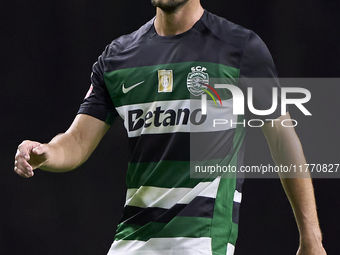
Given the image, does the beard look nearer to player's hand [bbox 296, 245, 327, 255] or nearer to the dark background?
player's hand [bbox 296, 245, 327, 255]

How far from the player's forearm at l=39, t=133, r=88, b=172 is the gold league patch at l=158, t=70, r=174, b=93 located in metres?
0.36

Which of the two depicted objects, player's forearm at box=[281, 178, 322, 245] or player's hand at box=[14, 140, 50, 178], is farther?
player's forearm at box=[281, 178, 322, 245]

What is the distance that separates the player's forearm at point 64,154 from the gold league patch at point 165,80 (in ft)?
1.17

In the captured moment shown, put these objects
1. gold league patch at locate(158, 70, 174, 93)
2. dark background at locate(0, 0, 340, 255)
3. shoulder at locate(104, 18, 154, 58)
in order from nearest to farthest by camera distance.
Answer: gold league patch at locate(158, 70, 174, 93) → shoulder at locate(104, 18, 154, 58) → dark background at locate(0, 0, 340, 255)

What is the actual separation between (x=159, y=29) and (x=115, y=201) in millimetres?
1578

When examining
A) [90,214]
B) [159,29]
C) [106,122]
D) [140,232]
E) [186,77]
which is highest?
[159,29]

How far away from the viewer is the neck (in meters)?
2.29

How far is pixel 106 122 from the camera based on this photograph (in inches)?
96.2

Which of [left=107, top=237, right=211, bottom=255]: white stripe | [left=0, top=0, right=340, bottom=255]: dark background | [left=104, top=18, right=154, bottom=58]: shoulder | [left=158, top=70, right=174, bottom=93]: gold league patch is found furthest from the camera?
[left=0, top=0, right=340, bottom=255]: dark background

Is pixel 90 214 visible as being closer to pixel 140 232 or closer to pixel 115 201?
pixel 115 201

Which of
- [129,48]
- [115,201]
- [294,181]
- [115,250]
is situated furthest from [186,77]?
[115,201]

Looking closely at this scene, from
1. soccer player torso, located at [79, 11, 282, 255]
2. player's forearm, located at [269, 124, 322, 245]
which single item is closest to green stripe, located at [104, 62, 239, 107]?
soccer player torso, located at [79, 11, 282, 255]

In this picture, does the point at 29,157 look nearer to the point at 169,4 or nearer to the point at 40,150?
the point at 40,150

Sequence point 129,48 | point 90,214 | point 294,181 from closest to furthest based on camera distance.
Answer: point 294,181
point 129,48
point 90,214
